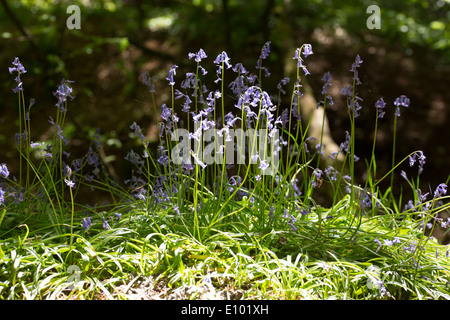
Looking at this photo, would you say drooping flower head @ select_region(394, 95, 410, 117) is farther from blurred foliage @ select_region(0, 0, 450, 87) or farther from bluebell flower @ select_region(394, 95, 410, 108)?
blurred foliage @ select_region(0, 0, 450, 87)

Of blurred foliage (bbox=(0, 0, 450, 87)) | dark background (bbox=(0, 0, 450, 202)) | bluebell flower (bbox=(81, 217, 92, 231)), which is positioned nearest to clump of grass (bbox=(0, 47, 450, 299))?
bluebell flower (bbox=(81, 217, 92, 231))

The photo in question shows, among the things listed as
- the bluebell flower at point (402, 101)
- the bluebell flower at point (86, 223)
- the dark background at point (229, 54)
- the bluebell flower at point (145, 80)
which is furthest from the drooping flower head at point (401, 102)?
the dark background at point (229, 54)

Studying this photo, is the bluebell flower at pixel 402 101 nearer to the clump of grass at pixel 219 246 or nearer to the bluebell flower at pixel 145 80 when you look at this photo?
the clump of grass at pixel 219 246

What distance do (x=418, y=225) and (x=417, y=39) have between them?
188 inches

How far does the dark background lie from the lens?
559 centimetres

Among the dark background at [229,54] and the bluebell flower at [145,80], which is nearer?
the bluebell flower at [145,80]

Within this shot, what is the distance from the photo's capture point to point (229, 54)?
512cm

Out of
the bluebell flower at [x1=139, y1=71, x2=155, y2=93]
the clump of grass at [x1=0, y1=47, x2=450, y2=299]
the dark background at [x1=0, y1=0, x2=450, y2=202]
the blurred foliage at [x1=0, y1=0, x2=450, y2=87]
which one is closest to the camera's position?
the clump of grass at [x1=0, y1=47, x2=450, y2=299]

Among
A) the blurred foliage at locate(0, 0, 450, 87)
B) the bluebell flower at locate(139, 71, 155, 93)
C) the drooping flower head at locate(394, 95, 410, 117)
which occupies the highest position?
the blurred foliage at locate(0, 0, 450, 87)

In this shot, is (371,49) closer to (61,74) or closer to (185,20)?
(185,20)

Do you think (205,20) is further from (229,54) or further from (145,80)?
(145,80)

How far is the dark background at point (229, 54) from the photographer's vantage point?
5.59m
